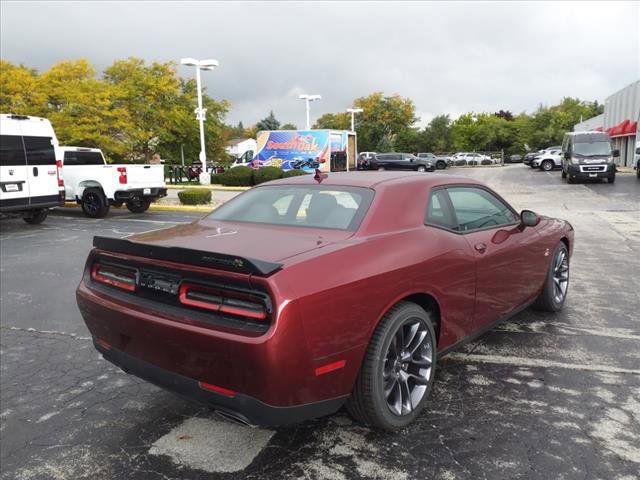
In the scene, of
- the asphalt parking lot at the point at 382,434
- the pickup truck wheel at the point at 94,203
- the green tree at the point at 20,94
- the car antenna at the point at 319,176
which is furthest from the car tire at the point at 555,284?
the green tree at the point at 20,94

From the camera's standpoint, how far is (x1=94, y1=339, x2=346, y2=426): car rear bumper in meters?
2.46

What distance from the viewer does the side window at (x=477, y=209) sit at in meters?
3.83

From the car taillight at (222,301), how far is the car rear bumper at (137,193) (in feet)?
40.9

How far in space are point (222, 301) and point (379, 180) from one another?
5.08 feet

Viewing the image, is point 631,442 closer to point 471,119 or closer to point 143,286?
point 143,286

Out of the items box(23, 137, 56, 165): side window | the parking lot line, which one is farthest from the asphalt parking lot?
box(23, 137, 56, 165): side window

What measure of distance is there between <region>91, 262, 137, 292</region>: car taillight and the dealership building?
122 ft

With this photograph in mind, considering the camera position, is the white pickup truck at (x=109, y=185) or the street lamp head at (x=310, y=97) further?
the street lamp head at (x=310, y=97)

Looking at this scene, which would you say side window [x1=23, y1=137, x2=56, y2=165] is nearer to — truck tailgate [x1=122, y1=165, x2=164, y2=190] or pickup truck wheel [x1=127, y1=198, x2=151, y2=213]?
truck tailgate [x1=122, y1=165, x2=164, y2=190]

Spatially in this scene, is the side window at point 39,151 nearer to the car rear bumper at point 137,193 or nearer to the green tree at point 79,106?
the car rear bumper at point 137,193

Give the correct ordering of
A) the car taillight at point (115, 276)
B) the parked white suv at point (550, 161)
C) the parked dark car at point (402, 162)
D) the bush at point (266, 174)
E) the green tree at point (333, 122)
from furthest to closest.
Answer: the green tree at point (333, 122)
the parked dark car at point (402, 162)
the parked white suv at point (550, 161)
the bush at point (266, 174)
the car taillight at point (115, 276)

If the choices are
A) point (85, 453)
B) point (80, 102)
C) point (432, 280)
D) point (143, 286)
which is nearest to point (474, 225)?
point (432, 280)

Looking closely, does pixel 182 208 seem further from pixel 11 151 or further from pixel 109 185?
pixel 11 151

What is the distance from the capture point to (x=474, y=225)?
3896mm
